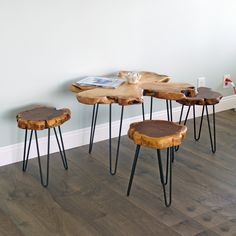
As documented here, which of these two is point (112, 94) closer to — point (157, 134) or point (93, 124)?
point (157, 134)

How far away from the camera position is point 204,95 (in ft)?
9.59

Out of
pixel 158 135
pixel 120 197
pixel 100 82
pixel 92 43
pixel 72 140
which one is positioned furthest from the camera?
pixel 72 140

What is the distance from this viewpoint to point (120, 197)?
2396mm

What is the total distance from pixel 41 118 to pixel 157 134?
2.58 ft

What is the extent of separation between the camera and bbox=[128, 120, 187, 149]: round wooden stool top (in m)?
2.13

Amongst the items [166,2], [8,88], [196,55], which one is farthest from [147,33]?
[8,88]

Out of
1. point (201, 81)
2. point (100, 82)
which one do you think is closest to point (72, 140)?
point (100, 82)

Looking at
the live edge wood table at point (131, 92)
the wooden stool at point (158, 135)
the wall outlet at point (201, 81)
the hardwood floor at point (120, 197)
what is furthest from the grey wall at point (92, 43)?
the wooden stool at point (158, 135)

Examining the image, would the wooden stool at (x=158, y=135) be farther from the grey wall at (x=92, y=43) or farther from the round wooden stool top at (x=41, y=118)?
the grey wall at (x=92, y=43)

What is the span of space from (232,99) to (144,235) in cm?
247

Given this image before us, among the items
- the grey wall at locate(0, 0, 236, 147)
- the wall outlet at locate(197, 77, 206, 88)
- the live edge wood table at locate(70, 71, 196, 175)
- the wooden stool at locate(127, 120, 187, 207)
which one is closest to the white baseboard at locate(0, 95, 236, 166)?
the grey wall at locate(0, 0, 236, 147)

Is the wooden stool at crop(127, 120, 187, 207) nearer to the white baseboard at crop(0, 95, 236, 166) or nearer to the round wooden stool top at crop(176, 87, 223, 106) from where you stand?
the round wooden stool top at crop(176, 87, 223, 106)

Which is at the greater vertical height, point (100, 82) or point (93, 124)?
point (100, 82)

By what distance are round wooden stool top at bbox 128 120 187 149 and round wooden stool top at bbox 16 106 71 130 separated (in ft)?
→ 1.73
